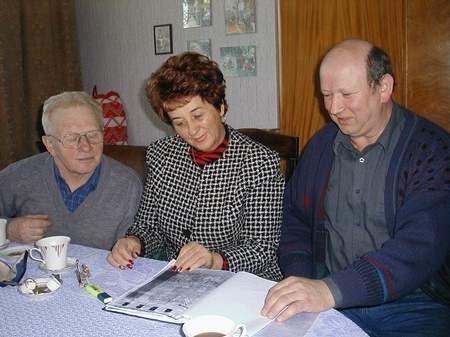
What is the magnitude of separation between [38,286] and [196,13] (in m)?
2.66

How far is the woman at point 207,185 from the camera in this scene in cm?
159

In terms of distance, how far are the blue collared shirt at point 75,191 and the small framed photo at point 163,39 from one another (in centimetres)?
200

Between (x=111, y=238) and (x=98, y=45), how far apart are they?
2.64 m

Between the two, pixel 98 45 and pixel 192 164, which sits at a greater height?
pixel 98 45

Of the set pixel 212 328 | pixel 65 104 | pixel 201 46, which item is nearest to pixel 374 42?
pixel 201 46

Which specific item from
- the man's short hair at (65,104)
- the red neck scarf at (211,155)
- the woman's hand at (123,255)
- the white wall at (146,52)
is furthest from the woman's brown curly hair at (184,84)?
the white wall at (146,52)

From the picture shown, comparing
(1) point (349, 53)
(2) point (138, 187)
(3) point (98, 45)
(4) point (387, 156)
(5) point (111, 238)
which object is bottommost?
(5) point (111, 238)

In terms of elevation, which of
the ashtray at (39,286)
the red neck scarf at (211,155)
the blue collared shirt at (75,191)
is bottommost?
the ashtray at (39,286)

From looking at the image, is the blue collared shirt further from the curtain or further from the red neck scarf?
the curtain

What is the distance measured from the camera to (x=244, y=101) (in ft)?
11.2

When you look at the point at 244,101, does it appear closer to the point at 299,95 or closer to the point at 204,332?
the point at 299,95

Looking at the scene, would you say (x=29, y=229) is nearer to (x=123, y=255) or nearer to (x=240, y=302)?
(x=123, y=255)

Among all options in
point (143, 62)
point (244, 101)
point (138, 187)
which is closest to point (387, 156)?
point (138, 187)

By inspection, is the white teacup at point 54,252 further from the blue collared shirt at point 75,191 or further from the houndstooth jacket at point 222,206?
the blue collared shirt at point 75,191
